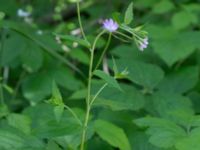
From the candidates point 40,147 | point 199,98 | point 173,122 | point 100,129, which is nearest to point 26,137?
point 40,147

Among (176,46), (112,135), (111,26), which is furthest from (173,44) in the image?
(111,26)

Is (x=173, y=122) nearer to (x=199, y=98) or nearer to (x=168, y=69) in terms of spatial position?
(x=199, y=98)

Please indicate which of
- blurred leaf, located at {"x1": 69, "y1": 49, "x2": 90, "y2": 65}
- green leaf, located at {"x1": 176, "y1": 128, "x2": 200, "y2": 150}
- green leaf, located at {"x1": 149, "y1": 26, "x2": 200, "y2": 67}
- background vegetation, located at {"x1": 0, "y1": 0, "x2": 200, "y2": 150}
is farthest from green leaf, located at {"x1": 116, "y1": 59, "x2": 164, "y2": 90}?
green leaf, located at {"x1": 176, "y1": 128, "x2": 200, "y2": 150}

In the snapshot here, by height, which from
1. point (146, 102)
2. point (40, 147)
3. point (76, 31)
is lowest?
point (40, 147)

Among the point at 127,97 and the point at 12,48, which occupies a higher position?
the point at 12,48

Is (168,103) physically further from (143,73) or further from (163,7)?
(163,7)

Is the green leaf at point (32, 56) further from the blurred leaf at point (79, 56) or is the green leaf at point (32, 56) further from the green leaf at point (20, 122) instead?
the green leaf at point (20, 122)

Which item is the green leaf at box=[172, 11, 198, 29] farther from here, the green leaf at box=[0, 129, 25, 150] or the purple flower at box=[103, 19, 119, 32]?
the green leaf at box=[0, 129, 25, 150]
